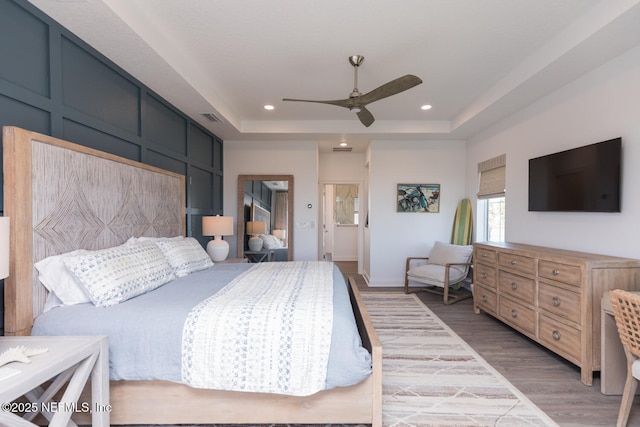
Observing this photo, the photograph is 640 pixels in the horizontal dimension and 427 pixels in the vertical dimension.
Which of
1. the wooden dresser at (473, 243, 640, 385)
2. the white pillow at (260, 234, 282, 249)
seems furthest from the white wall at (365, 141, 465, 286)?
the wooden dresser at (473, 243, 640, 385)

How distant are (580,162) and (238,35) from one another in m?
3.10

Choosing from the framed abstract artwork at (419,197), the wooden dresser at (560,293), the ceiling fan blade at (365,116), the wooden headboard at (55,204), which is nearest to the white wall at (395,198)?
the framed abstract artwork at (419,197)

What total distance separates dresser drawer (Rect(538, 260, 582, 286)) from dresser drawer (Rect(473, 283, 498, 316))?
815 mm

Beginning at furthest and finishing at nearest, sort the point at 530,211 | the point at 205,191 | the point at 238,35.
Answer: the point at 205,191, the point at 530,211, the point at 238,35

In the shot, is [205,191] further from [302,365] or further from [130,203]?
[302,365]

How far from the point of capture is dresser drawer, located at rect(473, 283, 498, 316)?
329 cm

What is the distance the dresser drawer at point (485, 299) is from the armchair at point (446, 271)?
1.37 feet

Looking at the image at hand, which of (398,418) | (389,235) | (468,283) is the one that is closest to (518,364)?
(398,418)

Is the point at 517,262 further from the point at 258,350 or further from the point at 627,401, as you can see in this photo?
the point at 258,350

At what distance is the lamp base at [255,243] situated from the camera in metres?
4.93

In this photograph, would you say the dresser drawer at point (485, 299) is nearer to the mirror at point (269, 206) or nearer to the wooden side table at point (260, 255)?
the mirror at point (269, 206)

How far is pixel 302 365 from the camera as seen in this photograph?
1558 mm

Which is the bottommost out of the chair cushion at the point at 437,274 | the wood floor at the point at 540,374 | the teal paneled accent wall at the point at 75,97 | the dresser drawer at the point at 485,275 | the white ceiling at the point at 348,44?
the wood floor at the point at 540,374

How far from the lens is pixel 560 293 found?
7.80 ft
